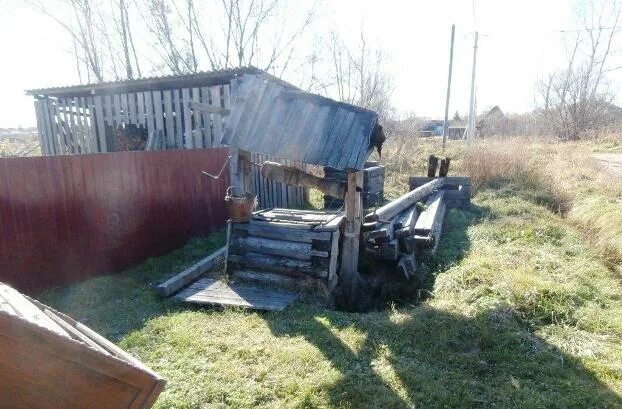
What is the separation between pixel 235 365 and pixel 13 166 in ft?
13.0

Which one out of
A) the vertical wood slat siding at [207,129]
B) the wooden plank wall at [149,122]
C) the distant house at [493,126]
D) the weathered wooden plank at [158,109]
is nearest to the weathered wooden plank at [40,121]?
the wooden plank wall at [149,122]

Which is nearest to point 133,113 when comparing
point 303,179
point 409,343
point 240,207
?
point 240,207

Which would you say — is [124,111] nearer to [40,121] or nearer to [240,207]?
[40,121]

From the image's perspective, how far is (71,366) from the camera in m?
1.41

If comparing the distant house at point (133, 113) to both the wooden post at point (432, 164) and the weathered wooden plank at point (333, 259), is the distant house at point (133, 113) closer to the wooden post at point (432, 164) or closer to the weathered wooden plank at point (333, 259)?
the weathered wooden plank at point (333, 259)

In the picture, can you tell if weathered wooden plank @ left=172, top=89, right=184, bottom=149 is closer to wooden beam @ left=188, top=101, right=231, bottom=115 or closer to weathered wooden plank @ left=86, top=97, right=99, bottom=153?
weathered wooden plank @ left=86, top=97, right=99, bottom=153

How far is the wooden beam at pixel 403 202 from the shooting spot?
670 centimetres

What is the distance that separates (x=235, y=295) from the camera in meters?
5.18

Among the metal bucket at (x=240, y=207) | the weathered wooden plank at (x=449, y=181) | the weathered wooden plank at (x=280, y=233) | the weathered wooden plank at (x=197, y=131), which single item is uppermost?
the weathered wooden plank at (x=197, y=131)

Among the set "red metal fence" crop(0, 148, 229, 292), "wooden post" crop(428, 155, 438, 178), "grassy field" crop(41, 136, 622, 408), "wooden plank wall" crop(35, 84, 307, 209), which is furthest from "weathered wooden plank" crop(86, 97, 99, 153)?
"wooden post" crop(428, 155, 438, 178)

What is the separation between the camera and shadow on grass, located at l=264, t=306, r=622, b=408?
317 centimetres

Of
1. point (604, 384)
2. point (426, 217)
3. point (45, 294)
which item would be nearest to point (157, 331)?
point (45, 294)

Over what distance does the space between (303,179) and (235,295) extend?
1817 millimetres

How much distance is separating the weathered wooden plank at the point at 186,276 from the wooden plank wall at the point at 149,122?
148 inches
